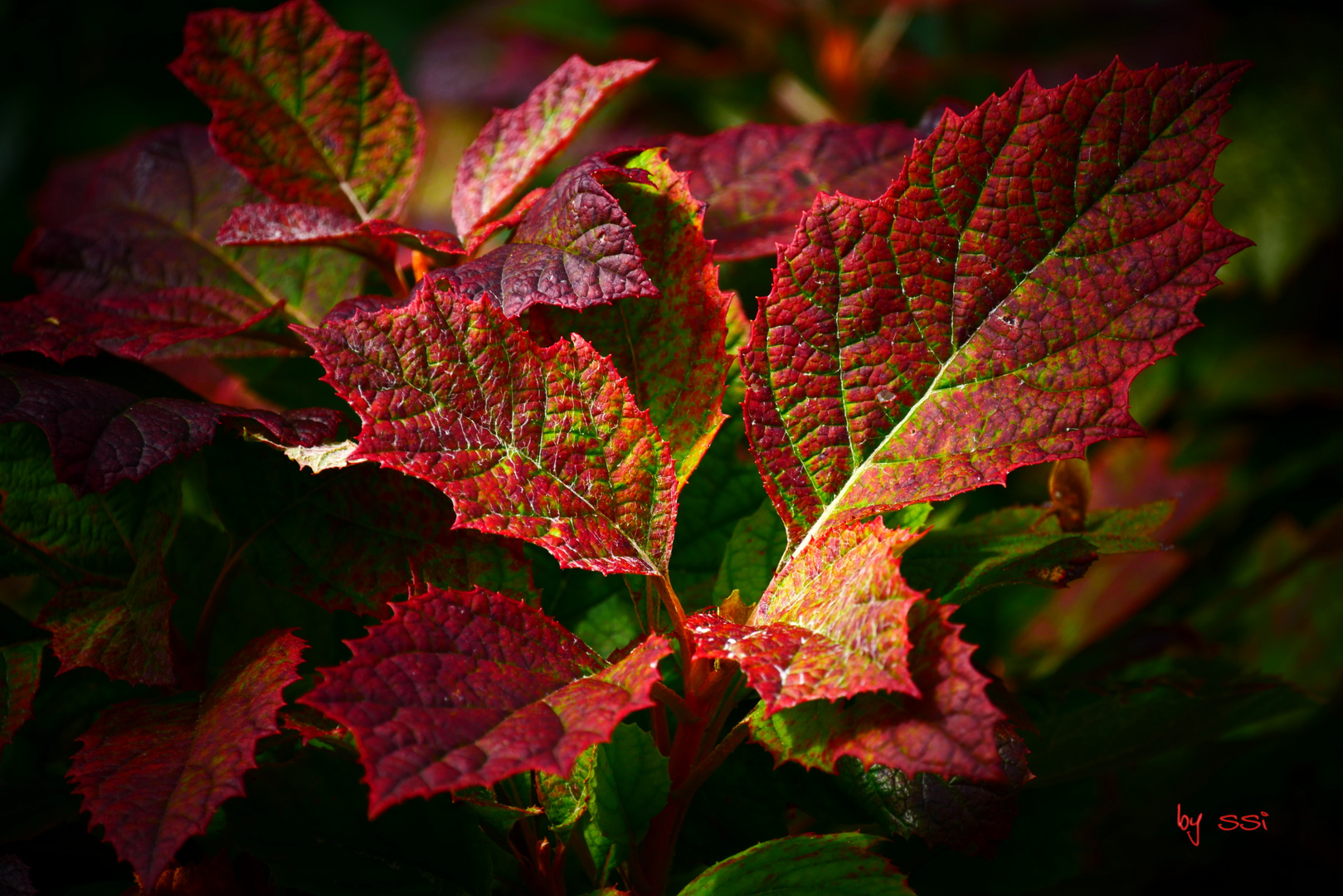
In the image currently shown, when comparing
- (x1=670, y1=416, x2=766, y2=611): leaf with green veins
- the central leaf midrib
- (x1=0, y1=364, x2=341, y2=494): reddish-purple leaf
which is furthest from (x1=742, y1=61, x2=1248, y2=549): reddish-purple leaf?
(x1=0, y1=364, x2=341, y2=494): reddish-purple leaf

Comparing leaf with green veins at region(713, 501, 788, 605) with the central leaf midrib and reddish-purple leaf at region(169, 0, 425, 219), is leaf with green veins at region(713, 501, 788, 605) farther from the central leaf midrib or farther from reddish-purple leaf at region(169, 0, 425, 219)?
reddish-purple leaf at region(169, 0, 425, 219)

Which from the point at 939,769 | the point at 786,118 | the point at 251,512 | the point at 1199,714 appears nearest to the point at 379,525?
the point at 251,512

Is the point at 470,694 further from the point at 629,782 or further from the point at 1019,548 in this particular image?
the point at 1019,548

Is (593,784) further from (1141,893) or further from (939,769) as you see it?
(1141,893)

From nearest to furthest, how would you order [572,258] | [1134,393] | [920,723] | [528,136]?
[920,723]
[572,258]
[528,136]
[1134,393]
